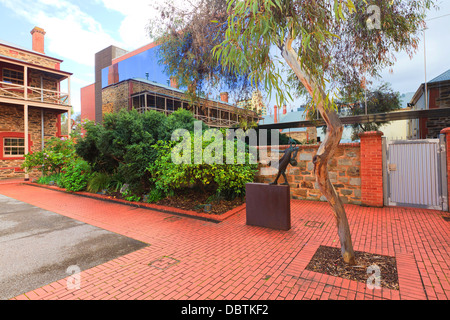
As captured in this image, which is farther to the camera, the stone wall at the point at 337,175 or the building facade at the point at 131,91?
the building facade at the point at 131,91

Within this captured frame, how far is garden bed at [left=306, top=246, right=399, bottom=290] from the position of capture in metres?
2.82

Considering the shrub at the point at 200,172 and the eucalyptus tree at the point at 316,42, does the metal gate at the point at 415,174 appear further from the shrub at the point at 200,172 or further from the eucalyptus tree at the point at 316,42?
the shrub at the point at 200,172

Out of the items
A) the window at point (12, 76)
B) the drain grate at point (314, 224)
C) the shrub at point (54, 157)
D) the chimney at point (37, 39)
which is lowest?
the drain grate at point (314, 224)

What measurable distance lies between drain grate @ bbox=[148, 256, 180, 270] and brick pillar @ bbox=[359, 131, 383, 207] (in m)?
5.46

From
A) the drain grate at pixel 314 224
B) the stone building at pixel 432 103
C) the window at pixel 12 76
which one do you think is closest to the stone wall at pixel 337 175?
the drain grate at pixel 314 224

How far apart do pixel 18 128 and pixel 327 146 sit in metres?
19.2

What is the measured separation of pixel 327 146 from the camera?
3107 mm

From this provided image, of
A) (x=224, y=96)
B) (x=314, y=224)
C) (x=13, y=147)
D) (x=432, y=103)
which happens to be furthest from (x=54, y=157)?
(x=432, y=103)

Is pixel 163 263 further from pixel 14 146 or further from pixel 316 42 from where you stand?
pixel 14 146

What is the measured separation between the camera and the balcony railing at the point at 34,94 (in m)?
14.2

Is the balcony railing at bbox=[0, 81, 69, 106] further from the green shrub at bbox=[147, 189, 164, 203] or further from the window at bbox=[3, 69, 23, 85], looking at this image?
the green shrub at bbox=[147, 189, 164, 203]

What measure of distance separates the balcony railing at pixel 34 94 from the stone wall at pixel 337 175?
16.4 metres
